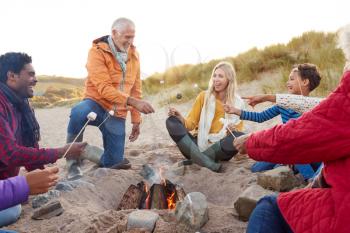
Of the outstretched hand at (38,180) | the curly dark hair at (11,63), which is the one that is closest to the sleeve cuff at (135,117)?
the curly dark hair at (11,63)

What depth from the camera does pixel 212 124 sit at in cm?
480

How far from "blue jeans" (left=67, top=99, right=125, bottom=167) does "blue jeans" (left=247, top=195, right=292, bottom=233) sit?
289 centimetres

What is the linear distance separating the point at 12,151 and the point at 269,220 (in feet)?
6.30

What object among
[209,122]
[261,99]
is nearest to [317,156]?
[261,99]

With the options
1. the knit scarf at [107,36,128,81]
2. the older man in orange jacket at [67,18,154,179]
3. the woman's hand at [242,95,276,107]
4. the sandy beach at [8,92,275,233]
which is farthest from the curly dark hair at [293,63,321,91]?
the knit scarf at [107,36,128,81]

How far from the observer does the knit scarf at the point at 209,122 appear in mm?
4676

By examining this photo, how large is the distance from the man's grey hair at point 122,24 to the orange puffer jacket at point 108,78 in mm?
227

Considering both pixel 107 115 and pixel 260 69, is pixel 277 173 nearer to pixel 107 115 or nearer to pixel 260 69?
pixel 107 115

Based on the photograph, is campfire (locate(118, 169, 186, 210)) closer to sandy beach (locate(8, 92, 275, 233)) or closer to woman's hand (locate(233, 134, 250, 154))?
sandy beach (locate(8, 92, 275, 233))

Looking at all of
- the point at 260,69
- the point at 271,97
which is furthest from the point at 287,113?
the point at 260,69

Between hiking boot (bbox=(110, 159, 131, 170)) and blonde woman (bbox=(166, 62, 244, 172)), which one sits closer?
blonde woman (bbox=(166, 62, 244, 172))

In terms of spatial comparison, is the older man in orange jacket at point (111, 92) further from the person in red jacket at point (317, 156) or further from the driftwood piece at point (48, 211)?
the person in red jacket at point (317, 156)

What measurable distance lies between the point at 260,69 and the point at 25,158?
9.23 metres

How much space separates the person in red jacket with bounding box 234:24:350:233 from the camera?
5.41 feet
